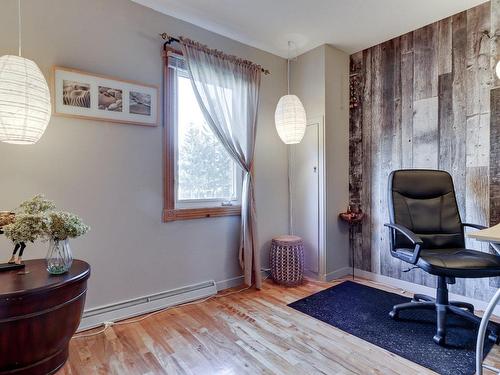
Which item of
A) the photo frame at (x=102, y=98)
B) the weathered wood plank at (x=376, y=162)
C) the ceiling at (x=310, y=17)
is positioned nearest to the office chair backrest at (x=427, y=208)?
the weathered wood plank at (x=376, y=162)

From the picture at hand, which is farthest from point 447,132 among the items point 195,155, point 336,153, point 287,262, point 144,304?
point 144,304

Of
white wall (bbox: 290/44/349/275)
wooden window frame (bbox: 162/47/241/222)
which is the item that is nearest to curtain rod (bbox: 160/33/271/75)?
wooden window frame (bbox: 162/47/241/222)

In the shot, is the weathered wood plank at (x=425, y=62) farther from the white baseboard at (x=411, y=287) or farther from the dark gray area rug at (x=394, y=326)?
the dark gray area rug at (x=394, y=326)

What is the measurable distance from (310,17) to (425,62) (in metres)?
1.14

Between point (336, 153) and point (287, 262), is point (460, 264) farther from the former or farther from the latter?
point (336, 153)

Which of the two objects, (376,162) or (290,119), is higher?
(290,119)

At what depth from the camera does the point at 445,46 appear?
2.48 m

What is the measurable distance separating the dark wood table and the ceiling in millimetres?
2055

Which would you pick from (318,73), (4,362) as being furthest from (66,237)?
(318,73)

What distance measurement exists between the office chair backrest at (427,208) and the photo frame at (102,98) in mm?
2041

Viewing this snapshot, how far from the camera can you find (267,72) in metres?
2.96

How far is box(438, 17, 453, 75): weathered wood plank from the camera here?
8.04 ft

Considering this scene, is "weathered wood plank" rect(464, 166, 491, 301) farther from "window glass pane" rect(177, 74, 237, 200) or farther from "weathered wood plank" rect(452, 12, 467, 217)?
"window glass pane" rect(177, 74, 237, 200)

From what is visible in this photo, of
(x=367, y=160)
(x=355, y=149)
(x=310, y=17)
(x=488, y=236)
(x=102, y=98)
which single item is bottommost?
(x=488, y=236)
